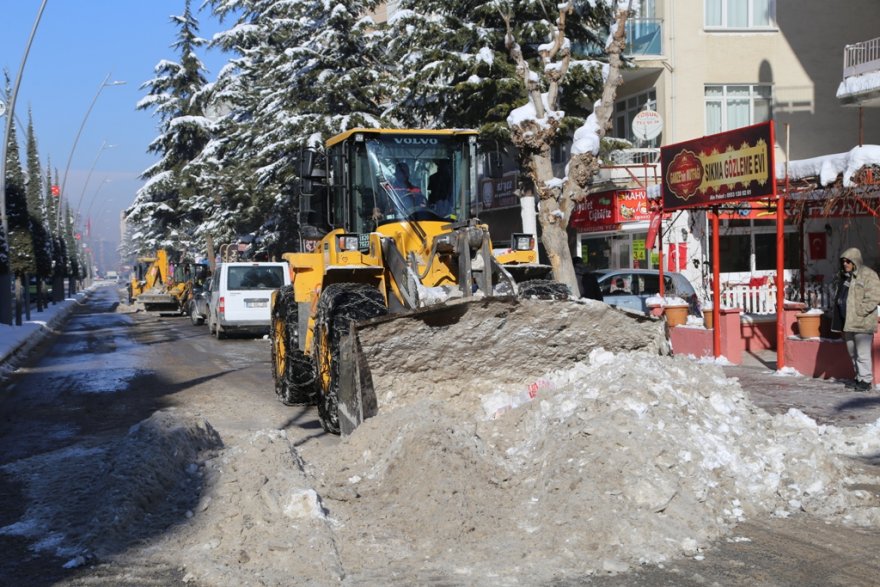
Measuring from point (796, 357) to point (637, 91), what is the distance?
14473 millimetres

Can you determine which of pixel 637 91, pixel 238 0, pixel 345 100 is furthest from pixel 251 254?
pixel 637 91

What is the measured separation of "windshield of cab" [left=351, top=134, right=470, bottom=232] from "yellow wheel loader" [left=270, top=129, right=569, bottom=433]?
1 centimetres

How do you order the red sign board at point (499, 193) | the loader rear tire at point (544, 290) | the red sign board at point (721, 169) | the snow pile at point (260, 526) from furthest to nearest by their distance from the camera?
the red sign board at point (499, 193) < the red sign board at point (721, 169) < the loader rear tire at point (544, 290) < the snow pile at point (260, 526)

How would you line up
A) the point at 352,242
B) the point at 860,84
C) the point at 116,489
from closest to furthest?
the point at 116,489 < the point at 352,242 < the point at 860,84

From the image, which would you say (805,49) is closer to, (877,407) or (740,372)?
(740,372)

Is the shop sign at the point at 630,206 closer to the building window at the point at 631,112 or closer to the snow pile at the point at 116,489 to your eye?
the building window at the point at 631,112

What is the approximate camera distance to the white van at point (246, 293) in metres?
22.7

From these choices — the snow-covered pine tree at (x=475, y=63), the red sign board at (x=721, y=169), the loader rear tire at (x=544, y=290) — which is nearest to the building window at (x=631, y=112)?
the snow-covered pine tree at (x=475, y=63)

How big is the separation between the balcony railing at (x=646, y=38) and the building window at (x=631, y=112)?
1.19 m

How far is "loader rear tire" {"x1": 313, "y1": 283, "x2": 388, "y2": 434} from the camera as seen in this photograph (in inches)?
330

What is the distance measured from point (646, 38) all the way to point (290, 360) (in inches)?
699

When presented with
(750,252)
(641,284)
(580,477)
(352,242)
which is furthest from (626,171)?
(580,477)

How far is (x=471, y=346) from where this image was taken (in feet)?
26.4

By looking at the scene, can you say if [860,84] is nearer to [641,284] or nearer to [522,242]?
[641,284]
